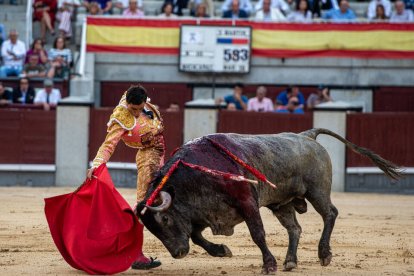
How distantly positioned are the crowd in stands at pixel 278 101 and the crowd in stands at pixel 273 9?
1.32 metres

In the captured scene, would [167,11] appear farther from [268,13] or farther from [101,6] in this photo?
[268,13]

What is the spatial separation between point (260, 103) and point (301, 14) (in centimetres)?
210

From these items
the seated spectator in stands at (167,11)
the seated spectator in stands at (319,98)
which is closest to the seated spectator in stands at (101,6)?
the seated spectator in stands at (167,11)

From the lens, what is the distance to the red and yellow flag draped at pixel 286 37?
18172 mm

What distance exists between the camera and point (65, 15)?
61.5ft

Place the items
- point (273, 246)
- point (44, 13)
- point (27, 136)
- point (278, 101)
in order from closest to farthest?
point (273, 246) → point (27, 136) → point (278, 101) → point (44, 13)

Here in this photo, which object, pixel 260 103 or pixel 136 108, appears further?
pixel 260 103

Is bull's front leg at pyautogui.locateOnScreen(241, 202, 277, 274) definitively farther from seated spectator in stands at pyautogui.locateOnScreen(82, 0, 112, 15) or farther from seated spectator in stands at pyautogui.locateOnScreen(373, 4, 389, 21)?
seated spectator in stands at pyautogui.locateOnScreen(82, 0, 112, 15)

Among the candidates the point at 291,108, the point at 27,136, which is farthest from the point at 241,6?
the point at 27,136

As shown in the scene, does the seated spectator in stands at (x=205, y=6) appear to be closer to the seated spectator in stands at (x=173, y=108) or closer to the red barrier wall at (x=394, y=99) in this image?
the seated spectator in stands at (x=173, y=108)

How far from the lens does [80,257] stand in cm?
824

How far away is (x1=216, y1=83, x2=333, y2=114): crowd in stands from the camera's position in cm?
1706

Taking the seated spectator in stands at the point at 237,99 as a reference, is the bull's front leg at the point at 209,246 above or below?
below

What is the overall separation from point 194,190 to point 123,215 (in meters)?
0.57
